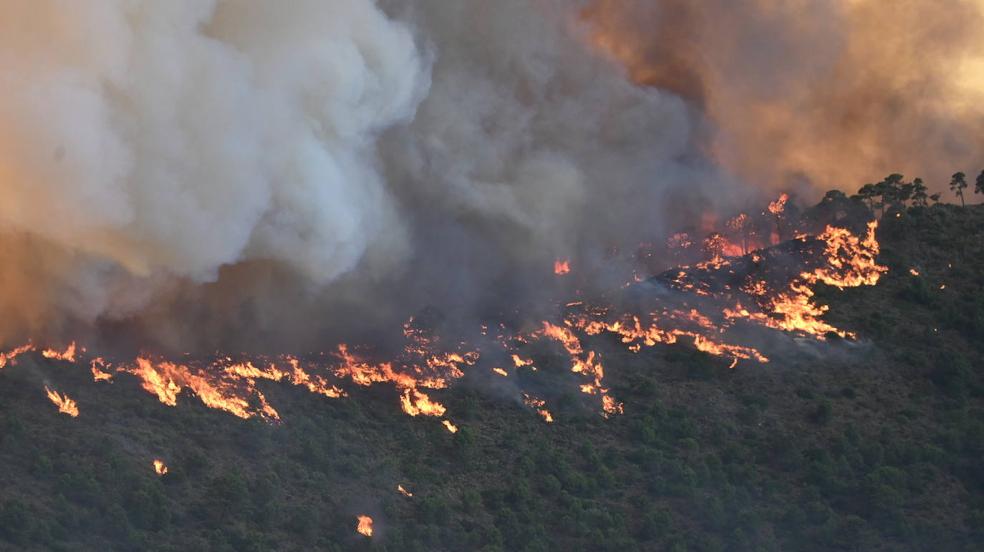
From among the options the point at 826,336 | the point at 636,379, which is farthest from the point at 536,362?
the point at 826,336

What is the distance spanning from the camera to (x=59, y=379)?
114188 millimetres

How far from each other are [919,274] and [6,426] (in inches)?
2325

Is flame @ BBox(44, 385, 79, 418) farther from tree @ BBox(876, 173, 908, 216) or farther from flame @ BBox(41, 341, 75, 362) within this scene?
tree @ BBox(876, 173, 908, 216)

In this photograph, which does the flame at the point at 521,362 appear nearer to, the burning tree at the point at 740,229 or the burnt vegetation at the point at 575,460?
the burnt vegetation at the point at 575,460

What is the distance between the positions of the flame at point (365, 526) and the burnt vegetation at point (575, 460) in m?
0.44

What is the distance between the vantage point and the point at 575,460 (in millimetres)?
123500

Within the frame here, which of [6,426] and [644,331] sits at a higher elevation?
[644,331]

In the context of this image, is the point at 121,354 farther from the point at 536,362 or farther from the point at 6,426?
the point at 536,362

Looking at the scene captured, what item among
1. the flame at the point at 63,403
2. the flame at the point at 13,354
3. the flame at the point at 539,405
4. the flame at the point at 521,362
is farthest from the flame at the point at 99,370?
the flame at the point at 521,362

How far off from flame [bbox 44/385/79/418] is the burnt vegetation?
0.48 meters

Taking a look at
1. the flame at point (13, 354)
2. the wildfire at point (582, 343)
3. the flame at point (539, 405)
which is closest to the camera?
the flame at point (13, 354)

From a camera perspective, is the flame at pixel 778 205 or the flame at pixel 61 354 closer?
the flame at pixel 61 354

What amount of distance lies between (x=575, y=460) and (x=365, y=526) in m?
15.2

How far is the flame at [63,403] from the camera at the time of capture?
112 m
